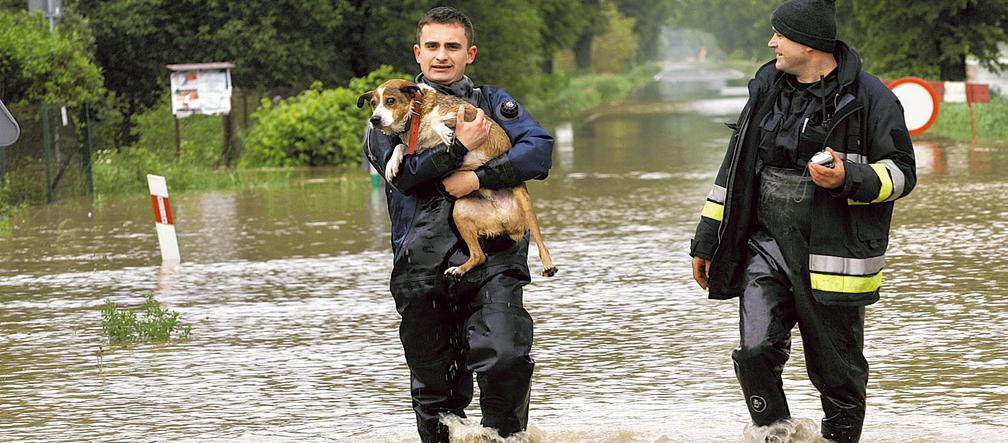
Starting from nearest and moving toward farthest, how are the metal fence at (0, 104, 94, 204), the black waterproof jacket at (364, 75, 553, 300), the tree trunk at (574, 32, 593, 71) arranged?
1. the black waterproof jacket at (364, 75, 553, 300)
2. the metal fence at (0, 104, 94, 204)
3. the tree trunk at (574, 32, 593, 71)

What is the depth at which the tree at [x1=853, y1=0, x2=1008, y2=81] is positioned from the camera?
3450 centimetres

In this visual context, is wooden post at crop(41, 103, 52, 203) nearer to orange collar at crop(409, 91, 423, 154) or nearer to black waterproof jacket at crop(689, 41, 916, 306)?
orange collar at crop(409, 91, 423, 154)

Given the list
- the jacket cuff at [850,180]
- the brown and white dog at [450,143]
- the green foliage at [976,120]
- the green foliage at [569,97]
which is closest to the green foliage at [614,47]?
the green foliage at [569,97]

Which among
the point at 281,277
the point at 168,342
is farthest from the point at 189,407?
the point at 281,277

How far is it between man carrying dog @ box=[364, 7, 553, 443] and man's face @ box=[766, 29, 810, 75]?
0.83 meters

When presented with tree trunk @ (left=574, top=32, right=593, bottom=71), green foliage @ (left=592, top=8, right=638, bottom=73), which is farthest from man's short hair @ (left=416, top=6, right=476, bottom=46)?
green foliage @ (left=592, top=8, right=638, bottom=73)

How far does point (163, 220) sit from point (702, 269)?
7836mm

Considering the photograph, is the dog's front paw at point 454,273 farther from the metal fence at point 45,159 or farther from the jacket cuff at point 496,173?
the metal fence at point 45,159

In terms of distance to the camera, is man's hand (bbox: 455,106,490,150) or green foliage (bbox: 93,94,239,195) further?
green foliage (bbox: 93,94,239,195)

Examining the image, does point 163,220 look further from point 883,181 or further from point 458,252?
point 883,181

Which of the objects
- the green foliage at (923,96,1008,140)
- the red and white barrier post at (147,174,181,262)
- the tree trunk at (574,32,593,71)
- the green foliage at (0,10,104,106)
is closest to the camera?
the red and white barrier post at (147,174,181,262)

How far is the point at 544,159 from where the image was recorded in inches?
217

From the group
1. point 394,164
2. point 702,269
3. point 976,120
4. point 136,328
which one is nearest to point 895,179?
point 702,269

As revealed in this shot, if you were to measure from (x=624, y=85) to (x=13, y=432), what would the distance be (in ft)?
229
